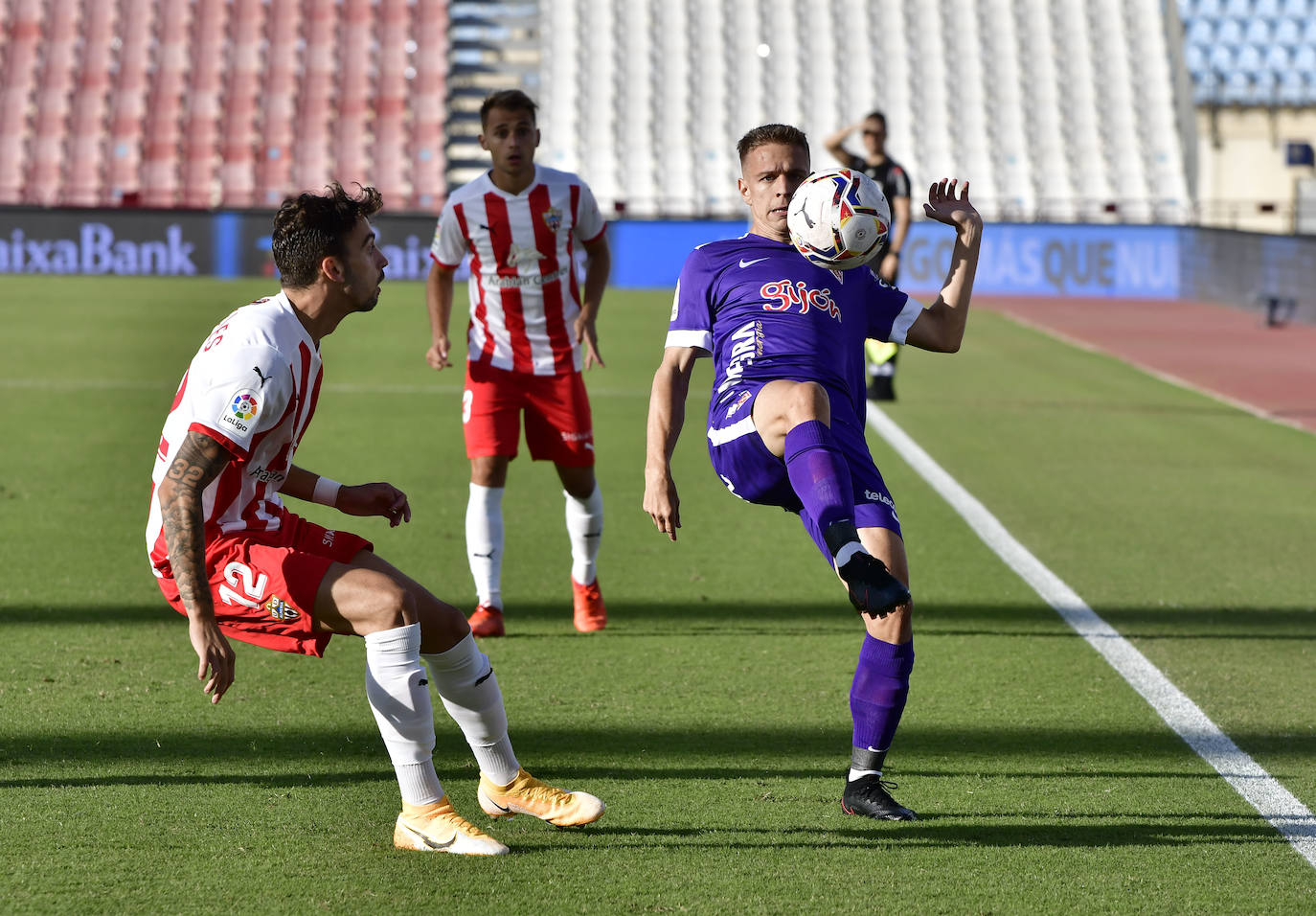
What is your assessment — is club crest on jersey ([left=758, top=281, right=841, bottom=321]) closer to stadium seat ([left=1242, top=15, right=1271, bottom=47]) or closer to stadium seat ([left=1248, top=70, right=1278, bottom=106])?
stadium seat ([left=1248, top=70, right=1278, bottom=106])

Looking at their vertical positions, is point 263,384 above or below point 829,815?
above

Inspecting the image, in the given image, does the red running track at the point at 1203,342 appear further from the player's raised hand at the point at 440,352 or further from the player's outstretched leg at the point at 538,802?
the player's outstretched leg at the point at 538,802

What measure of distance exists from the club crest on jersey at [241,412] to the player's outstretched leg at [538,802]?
3.64ft

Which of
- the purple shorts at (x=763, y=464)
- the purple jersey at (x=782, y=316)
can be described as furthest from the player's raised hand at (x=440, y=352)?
the purple shorts at (x=763, y=464)

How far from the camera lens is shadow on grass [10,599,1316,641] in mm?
6125

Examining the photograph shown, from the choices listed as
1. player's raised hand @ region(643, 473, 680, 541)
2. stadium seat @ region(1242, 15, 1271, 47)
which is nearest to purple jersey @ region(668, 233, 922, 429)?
player's raised hand @ region(643, 473, 680, 541)

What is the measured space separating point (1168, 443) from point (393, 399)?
6.24m

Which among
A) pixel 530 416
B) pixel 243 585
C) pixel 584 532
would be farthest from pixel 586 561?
pixel 243 585

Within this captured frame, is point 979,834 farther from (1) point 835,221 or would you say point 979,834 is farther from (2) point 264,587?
(2) point 264,587

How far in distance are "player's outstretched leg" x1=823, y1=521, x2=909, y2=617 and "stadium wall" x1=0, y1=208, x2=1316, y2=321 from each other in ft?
72.5

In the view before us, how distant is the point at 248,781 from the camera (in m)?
4.19

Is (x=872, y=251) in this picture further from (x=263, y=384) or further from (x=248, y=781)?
(x=248, y=781)

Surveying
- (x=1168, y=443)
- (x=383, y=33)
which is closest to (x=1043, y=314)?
(x=1168, y=443)

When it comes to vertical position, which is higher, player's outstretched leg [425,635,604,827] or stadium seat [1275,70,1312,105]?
stadium seat [1275,70,1312,105]
